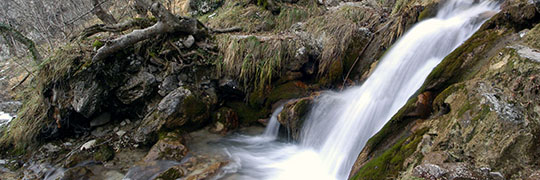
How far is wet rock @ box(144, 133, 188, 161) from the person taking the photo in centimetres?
448

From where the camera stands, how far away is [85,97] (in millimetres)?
5074

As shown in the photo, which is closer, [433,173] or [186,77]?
[433,173]

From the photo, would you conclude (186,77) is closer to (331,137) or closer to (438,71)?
(331,137)

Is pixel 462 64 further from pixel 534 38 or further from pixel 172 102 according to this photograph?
pixel 172 102

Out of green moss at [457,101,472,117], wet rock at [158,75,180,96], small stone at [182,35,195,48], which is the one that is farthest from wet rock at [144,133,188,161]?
green moss at [457,101,472,117]

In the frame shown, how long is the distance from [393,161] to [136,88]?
15.0 feet

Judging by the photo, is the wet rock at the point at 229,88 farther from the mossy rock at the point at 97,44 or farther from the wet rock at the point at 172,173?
the mossy rock at the point at 97,44

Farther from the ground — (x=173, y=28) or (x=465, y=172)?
(x=173, y=28)

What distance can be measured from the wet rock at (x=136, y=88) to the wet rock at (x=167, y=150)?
4.01 ft

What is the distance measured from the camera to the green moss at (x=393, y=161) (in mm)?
2570

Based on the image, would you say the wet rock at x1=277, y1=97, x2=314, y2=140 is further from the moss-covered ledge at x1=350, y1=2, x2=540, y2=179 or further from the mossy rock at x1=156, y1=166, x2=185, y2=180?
→ the mossy rock at x1=156, y1=166, x2=185, y2=180

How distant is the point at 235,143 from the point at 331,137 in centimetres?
166

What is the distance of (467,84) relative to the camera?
110 inches

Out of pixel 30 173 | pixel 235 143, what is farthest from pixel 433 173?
pixel 30 173
